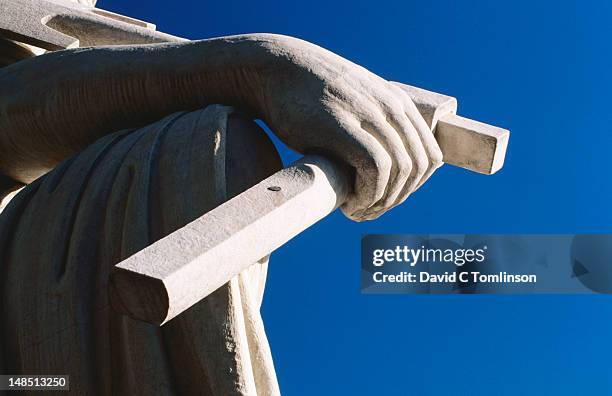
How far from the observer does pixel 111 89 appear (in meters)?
3.24

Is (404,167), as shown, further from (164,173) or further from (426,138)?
(164,173)

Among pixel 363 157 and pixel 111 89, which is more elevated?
pixel 111 89

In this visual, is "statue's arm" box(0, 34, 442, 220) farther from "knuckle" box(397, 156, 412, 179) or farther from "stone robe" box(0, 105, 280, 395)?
"stone robe" box(0, 105, 280, 395)

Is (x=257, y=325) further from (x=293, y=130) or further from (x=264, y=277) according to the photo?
(x=293, y=130)

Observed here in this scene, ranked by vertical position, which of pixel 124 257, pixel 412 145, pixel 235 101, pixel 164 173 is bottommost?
pixel 124 257

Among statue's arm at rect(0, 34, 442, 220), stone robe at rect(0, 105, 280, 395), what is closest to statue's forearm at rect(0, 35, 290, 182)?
statue's arm at rect(0, 34, 442, 220)

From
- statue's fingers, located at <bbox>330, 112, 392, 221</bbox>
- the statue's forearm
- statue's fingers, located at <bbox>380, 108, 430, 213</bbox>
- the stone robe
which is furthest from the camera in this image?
the statue's forearm

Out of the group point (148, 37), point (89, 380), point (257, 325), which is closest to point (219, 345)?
point (257, 325)

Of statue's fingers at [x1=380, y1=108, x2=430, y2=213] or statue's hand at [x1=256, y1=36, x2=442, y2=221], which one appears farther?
statue's fingers at [x1=380, y1=108, x2=430, y2=213]

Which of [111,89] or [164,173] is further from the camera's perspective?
[111,89]

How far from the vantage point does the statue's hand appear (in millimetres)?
2836

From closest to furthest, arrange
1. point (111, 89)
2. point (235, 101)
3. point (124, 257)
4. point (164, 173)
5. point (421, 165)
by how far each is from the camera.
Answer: point (124, 257) → point (164, 173) → point (421, 165) → point (235, 101) → point (111, 89)

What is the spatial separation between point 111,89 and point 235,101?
1.48 ft

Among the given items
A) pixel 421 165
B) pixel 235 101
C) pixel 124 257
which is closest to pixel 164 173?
pixel 124 257
